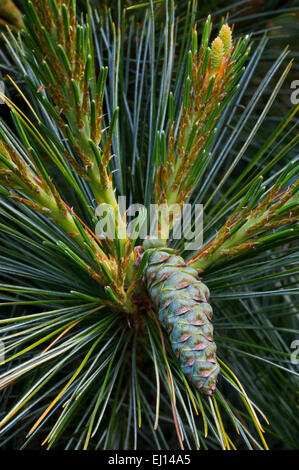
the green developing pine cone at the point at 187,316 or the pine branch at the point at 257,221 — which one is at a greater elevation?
the pine branch at the point at 257,221

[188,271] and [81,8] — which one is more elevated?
[81,8]

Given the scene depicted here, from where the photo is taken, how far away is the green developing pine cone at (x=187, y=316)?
0.51m

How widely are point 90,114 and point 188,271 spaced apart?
8.5 inches

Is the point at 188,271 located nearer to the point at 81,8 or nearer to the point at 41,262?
the point at 41,262

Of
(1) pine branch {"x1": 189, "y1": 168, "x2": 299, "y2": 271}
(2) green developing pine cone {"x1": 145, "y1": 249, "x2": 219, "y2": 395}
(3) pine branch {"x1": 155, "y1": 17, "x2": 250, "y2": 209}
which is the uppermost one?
(3) pine branch {"x1": 155, "y1": 17, "x2": 250, "y2": 209}

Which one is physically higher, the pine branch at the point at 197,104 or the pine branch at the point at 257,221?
the pine branch at the point at 197,104

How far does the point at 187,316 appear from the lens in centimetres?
52

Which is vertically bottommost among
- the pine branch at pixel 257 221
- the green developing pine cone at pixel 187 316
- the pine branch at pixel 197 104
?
the green developing pine cone at pixel 187 316

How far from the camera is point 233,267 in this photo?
2.27 feet

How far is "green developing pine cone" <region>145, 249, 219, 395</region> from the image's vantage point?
511 mm

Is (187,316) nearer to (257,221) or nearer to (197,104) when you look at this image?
(257,221)
